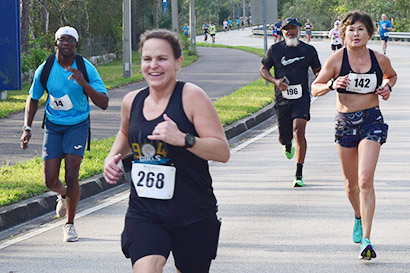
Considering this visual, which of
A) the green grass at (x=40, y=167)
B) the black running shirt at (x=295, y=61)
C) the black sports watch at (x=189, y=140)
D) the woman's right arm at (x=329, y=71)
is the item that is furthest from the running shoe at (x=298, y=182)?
the black sports watch at (x=189, y=140)

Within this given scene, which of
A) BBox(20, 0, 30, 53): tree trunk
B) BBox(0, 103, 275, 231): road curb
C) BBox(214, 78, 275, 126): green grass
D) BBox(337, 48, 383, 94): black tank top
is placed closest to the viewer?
BBox(337, 48, 383, 94): black tank top

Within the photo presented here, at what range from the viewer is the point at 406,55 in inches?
1642

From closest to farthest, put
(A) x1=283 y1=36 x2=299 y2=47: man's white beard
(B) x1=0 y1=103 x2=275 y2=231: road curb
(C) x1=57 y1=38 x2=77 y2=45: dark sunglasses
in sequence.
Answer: (C) x1=57 y1=38 x2=77 y2=45: dark sunglasses, (B) x1=0 y1=103 x2=275 y2=231: road curb, (A) x1=283 y1=36 x2=299 y2=47: man's white beard

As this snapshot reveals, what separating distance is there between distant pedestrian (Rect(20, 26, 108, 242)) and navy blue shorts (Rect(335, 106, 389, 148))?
6.84 ft

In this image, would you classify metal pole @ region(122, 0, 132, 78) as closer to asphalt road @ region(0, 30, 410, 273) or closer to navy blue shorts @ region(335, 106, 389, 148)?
asphalt road @ region(0, 30, 410, 273)

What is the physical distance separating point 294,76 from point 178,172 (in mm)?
6447

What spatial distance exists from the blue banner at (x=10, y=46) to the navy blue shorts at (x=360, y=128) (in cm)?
1444

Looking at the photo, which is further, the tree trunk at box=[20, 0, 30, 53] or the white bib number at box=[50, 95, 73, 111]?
the tree trunk at box=[20, 0, 30, 53]

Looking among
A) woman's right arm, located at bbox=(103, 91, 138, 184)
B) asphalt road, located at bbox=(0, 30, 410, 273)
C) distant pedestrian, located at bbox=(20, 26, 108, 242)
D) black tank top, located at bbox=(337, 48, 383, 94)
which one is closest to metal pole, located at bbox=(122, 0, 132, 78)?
asphalt road, located at bbox=(0, 30, 410, 273)

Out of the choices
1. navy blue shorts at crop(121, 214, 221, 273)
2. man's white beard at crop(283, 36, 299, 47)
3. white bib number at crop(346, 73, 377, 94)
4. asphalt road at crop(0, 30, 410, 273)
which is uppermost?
man's white beard at crop(283, 36, 299, 47)

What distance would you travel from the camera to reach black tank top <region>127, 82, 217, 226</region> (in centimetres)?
465

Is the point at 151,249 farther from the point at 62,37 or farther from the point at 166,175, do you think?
the point at 62,37

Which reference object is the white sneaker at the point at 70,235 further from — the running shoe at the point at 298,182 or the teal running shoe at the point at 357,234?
the running shoe at the point at 298,182

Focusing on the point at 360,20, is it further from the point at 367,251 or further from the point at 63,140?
the point at 63,140
